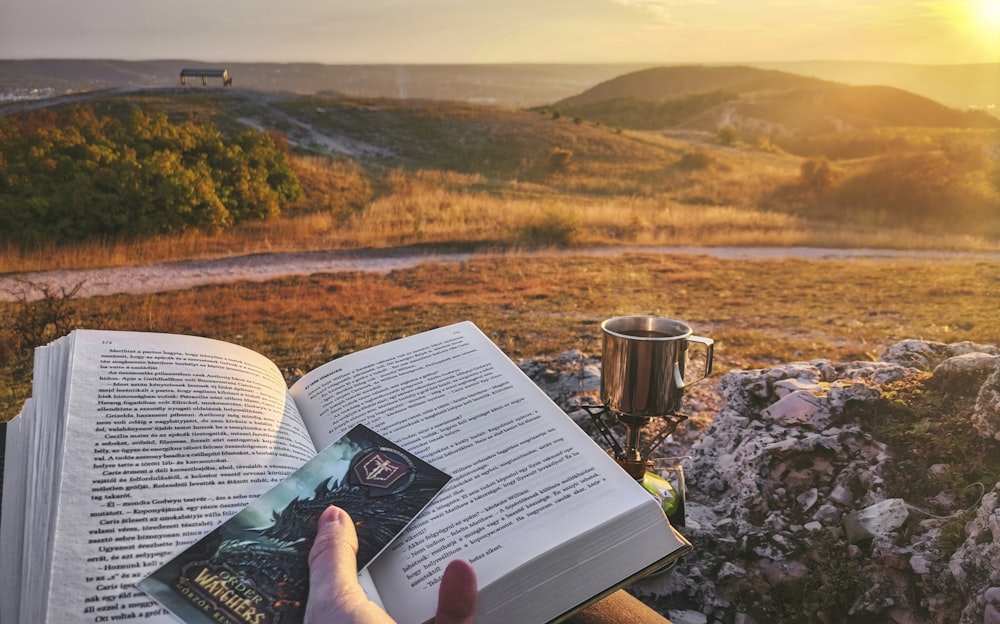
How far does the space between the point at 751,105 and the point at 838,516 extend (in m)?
1.65

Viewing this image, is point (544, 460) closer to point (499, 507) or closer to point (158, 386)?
point (499, 507)

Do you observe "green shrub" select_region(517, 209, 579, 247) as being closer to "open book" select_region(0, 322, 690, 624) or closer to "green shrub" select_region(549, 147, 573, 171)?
"green shrub" select_region(549, 147, 573, 171)

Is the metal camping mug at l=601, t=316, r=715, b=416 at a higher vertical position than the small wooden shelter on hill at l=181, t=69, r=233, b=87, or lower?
lower

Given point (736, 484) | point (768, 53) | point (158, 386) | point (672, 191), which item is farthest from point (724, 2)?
point (158, 386)

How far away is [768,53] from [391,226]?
129cm

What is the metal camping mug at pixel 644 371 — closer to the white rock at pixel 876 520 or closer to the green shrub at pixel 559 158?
the white rock at pixel 876 520

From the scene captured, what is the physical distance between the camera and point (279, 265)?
1.82 m

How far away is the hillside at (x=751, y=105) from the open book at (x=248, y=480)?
1.86 m

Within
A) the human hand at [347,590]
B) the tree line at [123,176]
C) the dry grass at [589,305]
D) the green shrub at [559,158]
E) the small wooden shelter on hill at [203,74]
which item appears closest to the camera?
the human hand at [347,590]

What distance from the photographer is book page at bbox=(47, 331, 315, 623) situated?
1.73ft

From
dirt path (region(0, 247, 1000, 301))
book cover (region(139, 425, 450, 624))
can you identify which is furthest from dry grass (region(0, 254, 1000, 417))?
book cover (region(139, 425, 450, 624))

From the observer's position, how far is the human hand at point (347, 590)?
48cm

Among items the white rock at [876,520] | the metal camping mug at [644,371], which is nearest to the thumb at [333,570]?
the metal camping mug at [644,371]

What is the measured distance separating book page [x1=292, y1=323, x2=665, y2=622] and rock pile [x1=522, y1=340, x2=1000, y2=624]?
504 mm
